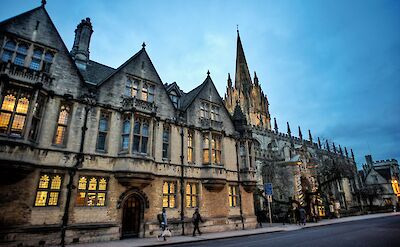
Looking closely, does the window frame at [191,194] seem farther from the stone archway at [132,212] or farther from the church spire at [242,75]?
the church spire at [242,75]

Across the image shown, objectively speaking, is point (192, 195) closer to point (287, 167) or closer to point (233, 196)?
point (233, 196)

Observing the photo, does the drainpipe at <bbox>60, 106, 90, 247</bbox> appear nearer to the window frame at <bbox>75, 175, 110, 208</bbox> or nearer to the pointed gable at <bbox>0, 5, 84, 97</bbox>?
the window frame at <bbox>75, 175, 110, 208</bbox>

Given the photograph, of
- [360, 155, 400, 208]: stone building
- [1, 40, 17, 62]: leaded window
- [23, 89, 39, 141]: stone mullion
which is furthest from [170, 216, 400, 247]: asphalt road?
[360, 155, 400, 208]: stone building

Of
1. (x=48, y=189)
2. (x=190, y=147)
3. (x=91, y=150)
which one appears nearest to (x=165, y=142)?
(x=190, y=147)

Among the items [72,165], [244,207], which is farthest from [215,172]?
[72,165]

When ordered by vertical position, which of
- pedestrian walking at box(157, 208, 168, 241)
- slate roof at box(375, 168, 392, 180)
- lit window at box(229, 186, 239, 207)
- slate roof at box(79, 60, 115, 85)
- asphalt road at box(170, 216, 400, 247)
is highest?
slate roof at box(79, 60, 115, 85)

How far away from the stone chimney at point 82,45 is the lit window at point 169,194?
1200 cm

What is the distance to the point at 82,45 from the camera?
725 inches

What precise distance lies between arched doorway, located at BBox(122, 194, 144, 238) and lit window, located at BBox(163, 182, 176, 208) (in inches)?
85.1

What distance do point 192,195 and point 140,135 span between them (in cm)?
718

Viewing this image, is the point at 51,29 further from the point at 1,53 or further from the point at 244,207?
the point at 244,207

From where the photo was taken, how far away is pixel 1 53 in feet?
42.4

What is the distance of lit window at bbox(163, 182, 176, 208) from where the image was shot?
17516mm

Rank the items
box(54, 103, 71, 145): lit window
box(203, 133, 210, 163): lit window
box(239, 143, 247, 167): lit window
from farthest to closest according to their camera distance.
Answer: box(239, 143, 247, 167): lit window < box(203, 133, 210, 163): lit window < box(54, 103, 71, 145): lit window
